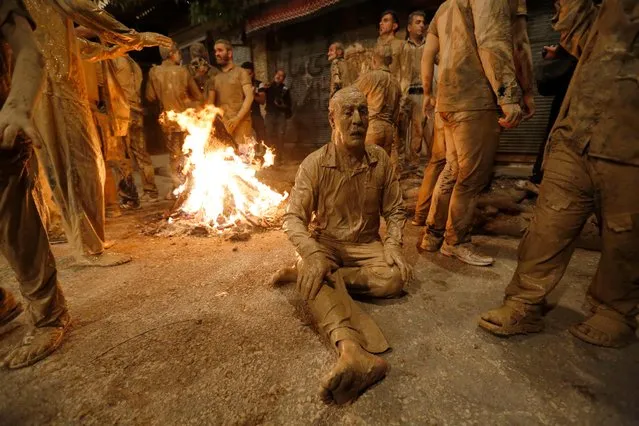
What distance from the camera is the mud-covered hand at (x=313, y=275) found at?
215cm

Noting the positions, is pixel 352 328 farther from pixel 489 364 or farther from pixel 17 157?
pixel 17 157

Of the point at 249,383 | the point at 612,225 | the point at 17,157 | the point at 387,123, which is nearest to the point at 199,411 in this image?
the point at 249,383

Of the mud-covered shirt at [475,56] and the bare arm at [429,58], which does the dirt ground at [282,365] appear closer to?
the mud-covered shirt at [475,56]

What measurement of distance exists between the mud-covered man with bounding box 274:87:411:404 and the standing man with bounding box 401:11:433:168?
494 cm

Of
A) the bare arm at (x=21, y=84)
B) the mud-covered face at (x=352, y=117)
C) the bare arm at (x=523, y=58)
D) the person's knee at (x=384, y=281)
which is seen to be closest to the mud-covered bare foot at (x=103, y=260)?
the bare arm at (x=21, y=84)

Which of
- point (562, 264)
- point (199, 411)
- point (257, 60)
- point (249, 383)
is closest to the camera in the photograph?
point (199, 411)

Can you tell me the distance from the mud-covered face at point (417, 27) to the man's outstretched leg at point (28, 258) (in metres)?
7.17

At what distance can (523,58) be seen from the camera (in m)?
3.24

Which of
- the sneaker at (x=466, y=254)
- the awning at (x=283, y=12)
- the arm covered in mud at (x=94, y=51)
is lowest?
the sneaker at (x=466, y=254)

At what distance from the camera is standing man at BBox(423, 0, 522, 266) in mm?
2889

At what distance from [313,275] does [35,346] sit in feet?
6.27

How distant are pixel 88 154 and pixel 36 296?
180cm

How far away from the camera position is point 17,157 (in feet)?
6.81

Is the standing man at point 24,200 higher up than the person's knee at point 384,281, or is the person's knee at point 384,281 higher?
the standing man at point 24,200
